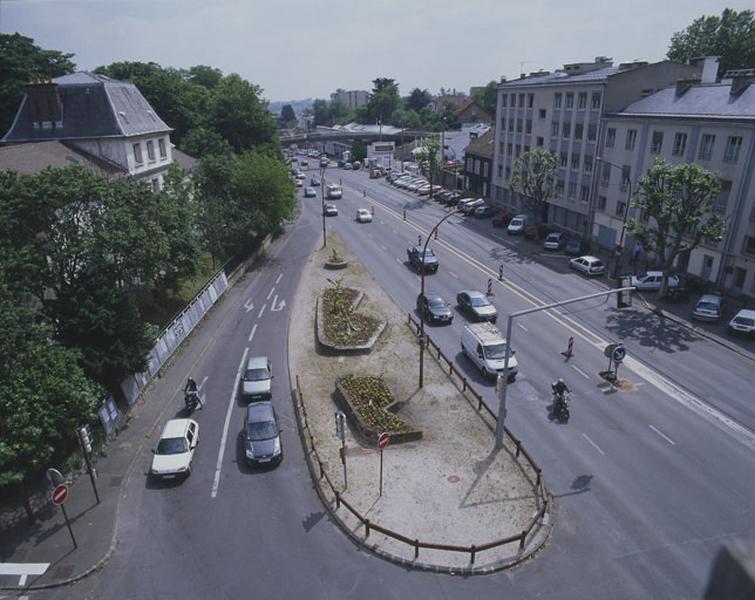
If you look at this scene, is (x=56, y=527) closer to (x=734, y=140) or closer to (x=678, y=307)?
(x=678, y=307)

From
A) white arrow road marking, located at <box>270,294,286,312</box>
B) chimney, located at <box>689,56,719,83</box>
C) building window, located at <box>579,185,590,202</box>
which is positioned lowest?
white arrow road marking, located at <box>270,294,286,312</box>

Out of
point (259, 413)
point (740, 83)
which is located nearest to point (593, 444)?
point (259, 413)

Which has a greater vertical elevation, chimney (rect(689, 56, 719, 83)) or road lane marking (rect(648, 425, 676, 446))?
chimney (rect(689, 56, 719, 83))

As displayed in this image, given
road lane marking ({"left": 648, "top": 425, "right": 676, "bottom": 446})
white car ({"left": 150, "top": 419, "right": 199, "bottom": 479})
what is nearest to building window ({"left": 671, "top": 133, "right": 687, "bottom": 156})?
road lane marking ({"left": 648, "top": 425, "right": 676, "bottom": 446})

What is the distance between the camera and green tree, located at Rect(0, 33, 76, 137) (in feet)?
188

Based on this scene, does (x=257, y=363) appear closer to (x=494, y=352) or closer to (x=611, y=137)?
(x=494, y=352)

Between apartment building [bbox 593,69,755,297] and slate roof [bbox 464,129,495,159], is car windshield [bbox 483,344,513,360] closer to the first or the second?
apartment building [bbox 593,69,755,297]

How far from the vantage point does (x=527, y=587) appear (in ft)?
54.0

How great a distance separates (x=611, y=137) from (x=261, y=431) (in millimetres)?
43950

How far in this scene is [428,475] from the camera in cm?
2161

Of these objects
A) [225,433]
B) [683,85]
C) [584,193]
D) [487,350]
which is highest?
[683,85]

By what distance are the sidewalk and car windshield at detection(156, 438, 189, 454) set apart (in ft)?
18.9

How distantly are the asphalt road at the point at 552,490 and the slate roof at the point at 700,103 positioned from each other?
56.3ft

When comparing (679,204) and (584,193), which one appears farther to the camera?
(584,193)
